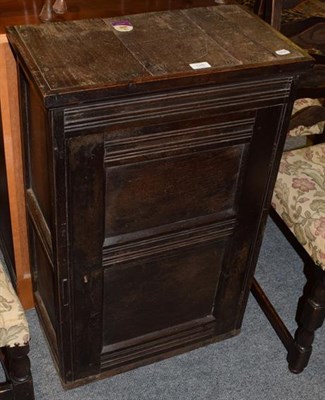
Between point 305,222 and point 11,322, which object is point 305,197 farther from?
point 11,322

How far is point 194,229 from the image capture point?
1.44 meters

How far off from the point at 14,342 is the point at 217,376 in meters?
0.66

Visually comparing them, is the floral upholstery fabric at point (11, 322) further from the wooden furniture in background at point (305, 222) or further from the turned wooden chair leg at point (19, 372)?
the wooden furniture in background at point (305, 222)

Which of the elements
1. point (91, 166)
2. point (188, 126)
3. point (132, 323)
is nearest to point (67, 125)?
point (91, 166)

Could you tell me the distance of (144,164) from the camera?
126 cm

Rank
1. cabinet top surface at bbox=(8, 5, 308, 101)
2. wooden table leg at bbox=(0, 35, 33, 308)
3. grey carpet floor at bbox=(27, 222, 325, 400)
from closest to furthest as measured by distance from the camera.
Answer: cabinet top surface at bbox=(8, 5, 308, 101)
wooden table leg at bbox=(0, 35, 33, 308)
grey carpet floor at bbox=(27, 222, 325, 400)

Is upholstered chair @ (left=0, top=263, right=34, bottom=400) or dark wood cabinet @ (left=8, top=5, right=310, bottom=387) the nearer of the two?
dark wood cabinet @ (left=8, top=5, right=310, bottom=387)

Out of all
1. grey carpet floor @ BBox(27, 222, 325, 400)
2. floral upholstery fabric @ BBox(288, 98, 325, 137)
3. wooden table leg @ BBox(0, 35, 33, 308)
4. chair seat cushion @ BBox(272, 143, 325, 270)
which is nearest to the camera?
wooden table leg @ BBox(0, 35, 33, 308)

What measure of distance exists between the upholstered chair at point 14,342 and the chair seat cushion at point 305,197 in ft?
2.31

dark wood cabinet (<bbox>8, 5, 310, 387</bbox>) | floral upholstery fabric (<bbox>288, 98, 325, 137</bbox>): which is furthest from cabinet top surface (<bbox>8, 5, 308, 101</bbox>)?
floral upholstery fabric (<bbox>288, 98, 325, 137</bbox>)

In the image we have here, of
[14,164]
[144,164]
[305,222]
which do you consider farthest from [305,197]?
[14,164]

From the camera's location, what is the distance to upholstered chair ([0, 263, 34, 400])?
129 cm

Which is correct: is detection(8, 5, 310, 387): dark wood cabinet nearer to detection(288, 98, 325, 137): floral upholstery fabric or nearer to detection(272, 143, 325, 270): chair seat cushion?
detection(272, 143, 325, 270): chair seat cushion

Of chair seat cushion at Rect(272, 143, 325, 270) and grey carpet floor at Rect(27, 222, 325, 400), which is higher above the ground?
chair seat cushion at Rect(272, 143, 325, 270)
